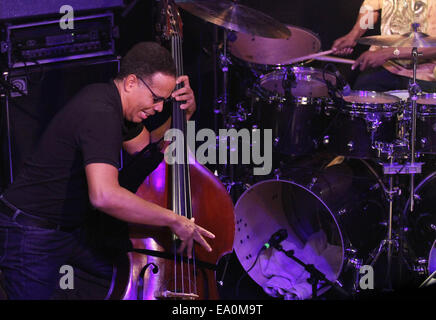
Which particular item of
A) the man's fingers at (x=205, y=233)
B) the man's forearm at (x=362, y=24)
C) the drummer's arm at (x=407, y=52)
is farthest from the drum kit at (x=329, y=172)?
the man's fingers at (x=205, y=233)

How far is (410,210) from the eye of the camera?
3730mm

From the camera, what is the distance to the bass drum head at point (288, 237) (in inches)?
151

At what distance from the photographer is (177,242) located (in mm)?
2395

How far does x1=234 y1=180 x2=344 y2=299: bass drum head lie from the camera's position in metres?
3.84

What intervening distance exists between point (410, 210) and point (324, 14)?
6.80ft

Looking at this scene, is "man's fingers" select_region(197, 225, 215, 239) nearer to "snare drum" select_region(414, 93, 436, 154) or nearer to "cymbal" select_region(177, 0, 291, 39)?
"cymbal" select_region(177, 0, 291, 39)

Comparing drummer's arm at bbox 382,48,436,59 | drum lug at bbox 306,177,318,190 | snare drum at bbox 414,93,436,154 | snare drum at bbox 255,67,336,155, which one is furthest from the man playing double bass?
drummer's arm at bbox 382,48,436,59

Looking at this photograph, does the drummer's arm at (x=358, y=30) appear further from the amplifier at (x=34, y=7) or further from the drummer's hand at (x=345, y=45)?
the amplifier at (x=34, y=7)

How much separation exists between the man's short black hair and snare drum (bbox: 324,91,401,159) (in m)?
1.52

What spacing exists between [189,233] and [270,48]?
2.36m

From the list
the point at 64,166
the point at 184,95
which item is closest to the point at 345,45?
the point at 184,95

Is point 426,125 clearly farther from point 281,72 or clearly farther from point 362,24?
point 362,24
